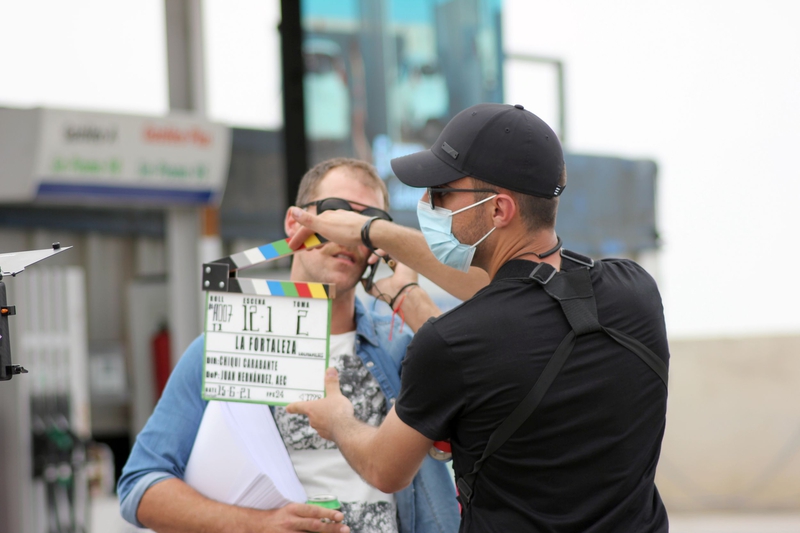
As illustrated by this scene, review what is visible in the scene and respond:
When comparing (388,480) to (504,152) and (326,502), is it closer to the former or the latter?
(326,502)

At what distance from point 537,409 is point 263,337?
791mm

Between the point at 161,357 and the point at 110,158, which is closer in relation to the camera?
the point at 110,158

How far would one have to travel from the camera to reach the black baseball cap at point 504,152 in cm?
171

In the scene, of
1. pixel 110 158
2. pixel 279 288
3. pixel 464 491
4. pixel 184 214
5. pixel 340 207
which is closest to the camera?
pixel 464 491

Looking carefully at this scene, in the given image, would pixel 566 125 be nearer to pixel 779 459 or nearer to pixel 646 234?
pixel 646 234

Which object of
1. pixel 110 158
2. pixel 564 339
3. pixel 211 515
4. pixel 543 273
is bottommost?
pixel 211 515

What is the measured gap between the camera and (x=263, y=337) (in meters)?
2.09

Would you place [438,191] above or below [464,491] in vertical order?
above

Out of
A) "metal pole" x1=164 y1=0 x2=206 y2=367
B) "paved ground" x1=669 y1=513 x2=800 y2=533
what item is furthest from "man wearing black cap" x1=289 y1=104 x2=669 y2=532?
"paved ground" x1=669 y1=513 x2=800 y2=533

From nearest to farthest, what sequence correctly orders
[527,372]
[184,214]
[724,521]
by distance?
[527,372] → [184,214] → [724,521]

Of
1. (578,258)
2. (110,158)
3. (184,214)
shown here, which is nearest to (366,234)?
(578,258)

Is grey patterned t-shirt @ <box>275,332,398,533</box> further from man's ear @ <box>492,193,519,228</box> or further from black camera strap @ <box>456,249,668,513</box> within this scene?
man's ear @ <box>492,193,519,228</box>

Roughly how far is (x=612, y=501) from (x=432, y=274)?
0.79 m

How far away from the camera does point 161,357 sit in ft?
24.1
